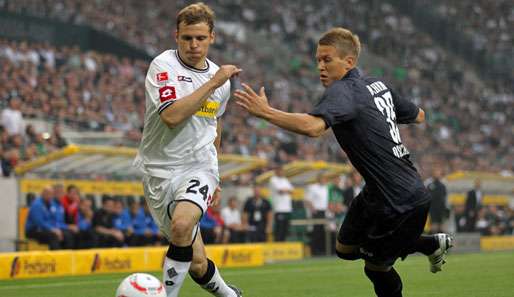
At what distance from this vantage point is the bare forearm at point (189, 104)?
7.96m

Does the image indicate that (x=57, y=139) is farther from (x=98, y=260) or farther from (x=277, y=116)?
(x=277, y=116)

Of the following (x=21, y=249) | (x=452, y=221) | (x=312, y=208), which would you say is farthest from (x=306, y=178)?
(x=21, y=249)

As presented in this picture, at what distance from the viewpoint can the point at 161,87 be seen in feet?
27.0

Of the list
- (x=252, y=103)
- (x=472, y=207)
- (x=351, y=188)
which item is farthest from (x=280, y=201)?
(x=252, y=103)

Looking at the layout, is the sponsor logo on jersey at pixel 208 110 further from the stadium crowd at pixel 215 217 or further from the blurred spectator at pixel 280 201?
the blurred spectator at pixel 280 201

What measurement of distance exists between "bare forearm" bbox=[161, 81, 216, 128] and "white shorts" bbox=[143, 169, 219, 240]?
1.63ft

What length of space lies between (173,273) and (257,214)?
48.7ft

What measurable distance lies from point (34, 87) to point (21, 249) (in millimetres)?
7254

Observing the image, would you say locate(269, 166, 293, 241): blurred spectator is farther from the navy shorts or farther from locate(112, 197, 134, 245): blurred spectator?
the navy shorts

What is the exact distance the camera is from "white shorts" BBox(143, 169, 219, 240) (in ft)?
26.7

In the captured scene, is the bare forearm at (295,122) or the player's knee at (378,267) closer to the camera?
the bare forearm at (295,122)

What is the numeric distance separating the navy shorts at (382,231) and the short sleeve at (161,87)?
1.64m

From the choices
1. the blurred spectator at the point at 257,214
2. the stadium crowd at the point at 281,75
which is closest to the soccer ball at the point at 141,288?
the blurred spectator at the point at 257,214

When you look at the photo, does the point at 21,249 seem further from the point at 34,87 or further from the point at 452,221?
the point at 452,221
